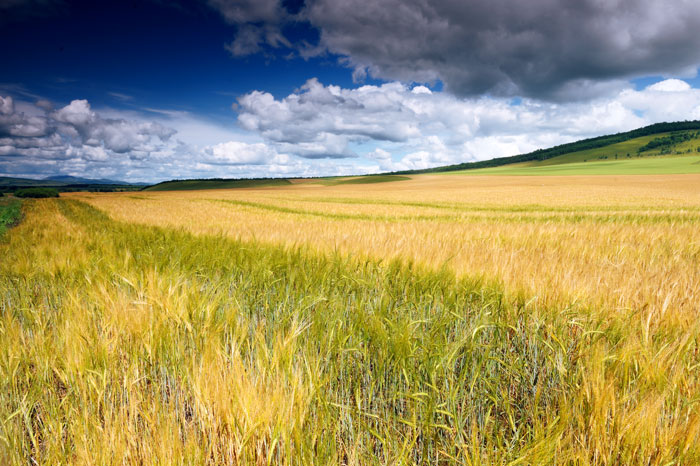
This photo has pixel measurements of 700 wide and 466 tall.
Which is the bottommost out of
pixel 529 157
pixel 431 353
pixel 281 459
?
pixel 281 459

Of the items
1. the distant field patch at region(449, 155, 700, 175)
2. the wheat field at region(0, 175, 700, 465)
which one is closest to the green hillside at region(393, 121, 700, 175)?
the distant field patch at region(449, 155, 700, 175)

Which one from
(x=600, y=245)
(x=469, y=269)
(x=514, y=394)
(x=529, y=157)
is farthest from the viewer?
(x=529, y=157)

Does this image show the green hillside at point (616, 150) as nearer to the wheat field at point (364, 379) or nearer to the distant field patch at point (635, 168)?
the distant field patch at point (635, 168)

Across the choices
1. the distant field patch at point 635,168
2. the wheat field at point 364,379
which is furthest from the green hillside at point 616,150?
the wheat field at point 364,379

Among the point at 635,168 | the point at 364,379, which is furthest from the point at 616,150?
the point at 364,379

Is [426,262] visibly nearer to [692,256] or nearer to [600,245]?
[600,245]

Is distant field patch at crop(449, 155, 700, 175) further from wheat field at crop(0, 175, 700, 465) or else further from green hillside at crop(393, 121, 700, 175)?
wheat field at crop(0, 175, 700, 465)

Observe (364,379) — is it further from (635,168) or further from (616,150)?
(616,150)

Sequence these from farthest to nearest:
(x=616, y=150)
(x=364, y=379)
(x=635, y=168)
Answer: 1. (x=616, y=150)
2. (x=635, y=168)
3. (x=364, y=379)

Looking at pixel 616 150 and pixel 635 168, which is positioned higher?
pixel 616 150

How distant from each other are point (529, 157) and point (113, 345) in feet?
714

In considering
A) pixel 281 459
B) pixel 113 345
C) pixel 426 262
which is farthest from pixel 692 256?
pixel 113 345

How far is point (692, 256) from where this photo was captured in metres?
3.89

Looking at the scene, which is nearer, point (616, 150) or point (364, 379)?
point (364, 379)
